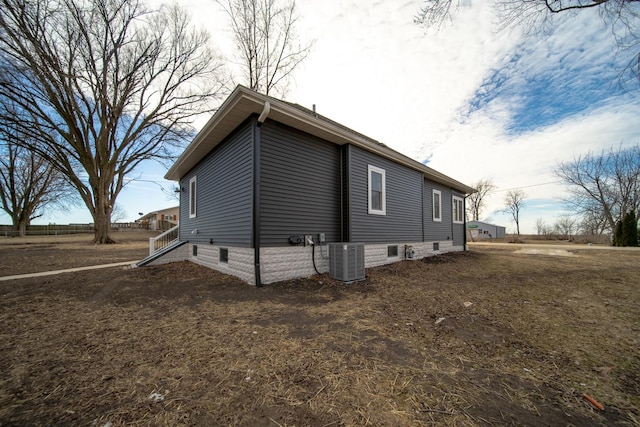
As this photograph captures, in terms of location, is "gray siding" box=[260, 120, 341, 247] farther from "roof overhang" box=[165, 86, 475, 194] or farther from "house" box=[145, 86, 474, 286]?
"roof overhang" box=[165, 86, 475, 194]

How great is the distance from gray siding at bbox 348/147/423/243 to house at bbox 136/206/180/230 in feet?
121

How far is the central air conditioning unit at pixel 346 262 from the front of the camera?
5.92 meters

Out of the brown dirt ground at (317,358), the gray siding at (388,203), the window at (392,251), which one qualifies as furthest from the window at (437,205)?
the brown dirt ground at (317,358)

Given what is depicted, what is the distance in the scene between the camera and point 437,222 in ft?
40.4

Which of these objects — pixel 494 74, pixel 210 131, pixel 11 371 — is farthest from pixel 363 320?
pixel 494 74

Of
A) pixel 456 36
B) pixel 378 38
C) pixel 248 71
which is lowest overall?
pixel 456 36

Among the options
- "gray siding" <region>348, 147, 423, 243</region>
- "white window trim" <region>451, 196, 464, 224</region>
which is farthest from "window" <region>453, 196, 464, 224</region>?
"gray siding" <region>348, 147, 423, 243</region>

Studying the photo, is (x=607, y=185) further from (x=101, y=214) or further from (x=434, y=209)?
(x=101, y=214)

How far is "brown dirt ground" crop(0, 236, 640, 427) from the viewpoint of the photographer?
1.74 metres

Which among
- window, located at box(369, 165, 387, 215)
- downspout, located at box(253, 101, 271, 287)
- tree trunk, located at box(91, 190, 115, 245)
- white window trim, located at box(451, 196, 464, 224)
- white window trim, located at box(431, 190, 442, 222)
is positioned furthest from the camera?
tree trunk, located at box(91, 190, 115, 245)

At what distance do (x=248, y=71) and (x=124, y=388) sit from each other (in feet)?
51.0

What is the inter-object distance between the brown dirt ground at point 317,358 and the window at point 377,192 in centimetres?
362

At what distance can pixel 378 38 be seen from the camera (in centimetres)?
701

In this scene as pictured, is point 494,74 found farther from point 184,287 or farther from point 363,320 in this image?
point 184,287
